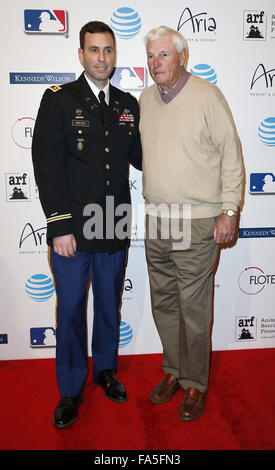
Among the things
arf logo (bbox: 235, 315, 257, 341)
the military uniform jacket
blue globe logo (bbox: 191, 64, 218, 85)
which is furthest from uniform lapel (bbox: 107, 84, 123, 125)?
arf logo (bbox: 235, 315, 257, 341)

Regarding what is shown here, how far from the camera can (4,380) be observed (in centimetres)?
251

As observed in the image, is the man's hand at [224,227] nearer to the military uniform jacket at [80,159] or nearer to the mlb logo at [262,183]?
the military uniform jacket at [80,159]

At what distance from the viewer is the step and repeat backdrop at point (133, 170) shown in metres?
2.46

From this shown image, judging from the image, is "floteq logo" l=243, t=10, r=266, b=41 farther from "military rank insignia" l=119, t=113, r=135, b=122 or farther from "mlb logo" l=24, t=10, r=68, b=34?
"mlb logo" l=24, t=10, r=68, b=34

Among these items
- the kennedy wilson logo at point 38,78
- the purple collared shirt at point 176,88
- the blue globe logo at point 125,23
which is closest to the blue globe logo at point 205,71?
the blue globe logo at point 125,23

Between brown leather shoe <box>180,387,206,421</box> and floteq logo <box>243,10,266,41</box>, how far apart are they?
7.09 feet

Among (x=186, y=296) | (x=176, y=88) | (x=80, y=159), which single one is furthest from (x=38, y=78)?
(x=186, y=296)

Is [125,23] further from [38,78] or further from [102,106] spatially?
[102,106]

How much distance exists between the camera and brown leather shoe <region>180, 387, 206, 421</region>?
208cm

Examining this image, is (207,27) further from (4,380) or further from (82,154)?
(4,380)

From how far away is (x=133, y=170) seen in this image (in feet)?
8.72
